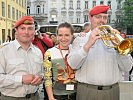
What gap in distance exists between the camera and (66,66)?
329 cm

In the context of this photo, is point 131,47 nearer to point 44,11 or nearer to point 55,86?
Result: point 55,86

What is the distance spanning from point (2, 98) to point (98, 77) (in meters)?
1.15

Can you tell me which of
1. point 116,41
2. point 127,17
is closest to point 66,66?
point 116,41

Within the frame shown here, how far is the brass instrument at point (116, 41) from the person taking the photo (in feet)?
9.37

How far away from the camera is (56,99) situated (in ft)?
10.8

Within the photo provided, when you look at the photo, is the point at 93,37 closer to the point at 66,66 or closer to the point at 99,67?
the point at 99,67

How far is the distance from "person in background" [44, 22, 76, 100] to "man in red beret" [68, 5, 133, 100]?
161 mm

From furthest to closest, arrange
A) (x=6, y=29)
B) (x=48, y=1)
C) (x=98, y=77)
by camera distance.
→ (x=48, y=1)
(x=6, y=29)
(x=98, y=77)

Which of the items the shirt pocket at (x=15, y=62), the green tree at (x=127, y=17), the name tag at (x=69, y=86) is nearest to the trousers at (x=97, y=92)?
the name tag at (x=69, y=86)

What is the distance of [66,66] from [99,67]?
0.44 m

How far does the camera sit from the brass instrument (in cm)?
286

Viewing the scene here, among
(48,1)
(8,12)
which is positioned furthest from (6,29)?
(48,1)

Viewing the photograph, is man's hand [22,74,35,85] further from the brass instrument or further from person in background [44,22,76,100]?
the brass instrument

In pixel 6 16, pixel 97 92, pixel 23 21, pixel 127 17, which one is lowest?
pixel 97 92
